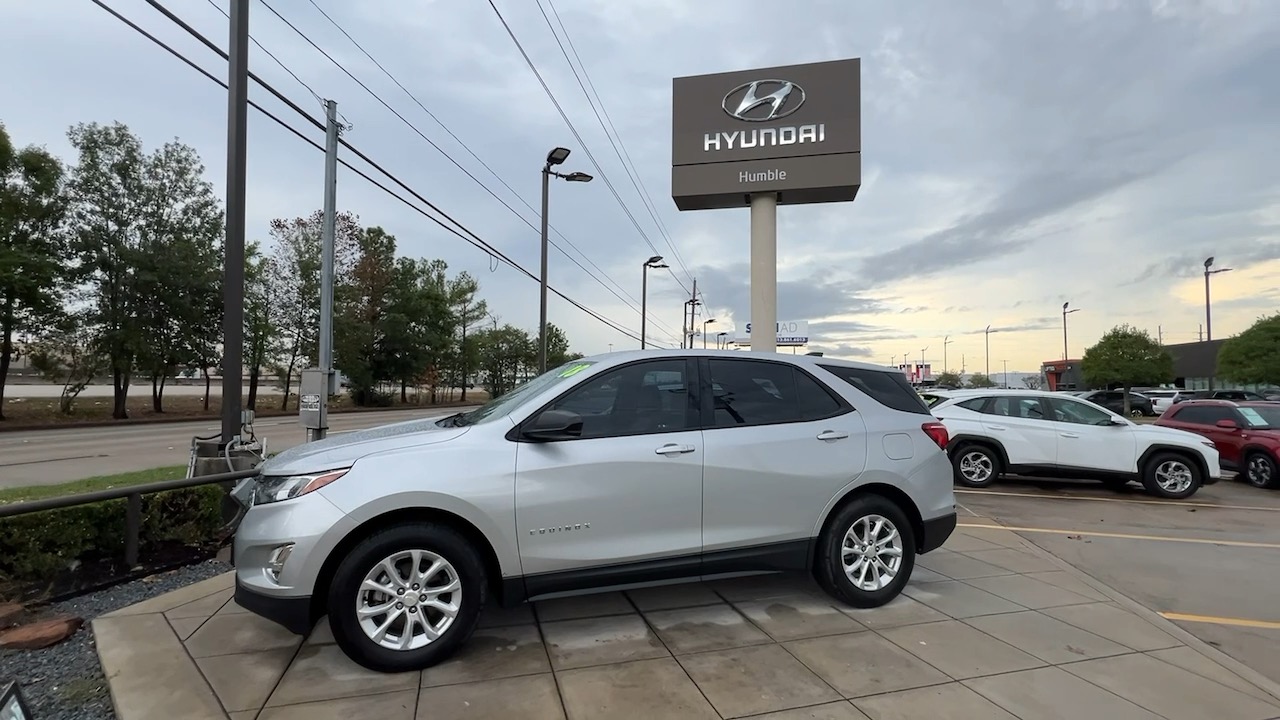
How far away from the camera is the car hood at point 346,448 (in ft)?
11.1

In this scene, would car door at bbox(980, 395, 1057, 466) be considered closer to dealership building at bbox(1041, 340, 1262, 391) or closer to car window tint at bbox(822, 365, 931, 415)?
car window tint at bbox(822, 365, 931, 415)

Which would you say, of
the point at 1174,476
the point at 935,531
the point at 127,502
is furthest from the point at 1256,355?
the point at 127,502

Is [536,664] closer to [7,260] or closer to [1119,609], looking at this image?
[1119,609]

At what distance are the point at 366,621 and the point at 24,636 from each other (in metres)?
2.17

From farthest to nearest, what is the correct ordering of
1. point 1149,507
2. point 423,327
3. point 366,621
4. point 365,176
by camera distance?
point 423,327 → point 365,176 → point 1149,507 → point 366,621

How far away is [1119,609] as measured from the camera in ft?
14.7

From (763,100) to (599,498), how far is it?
13339 millimetres

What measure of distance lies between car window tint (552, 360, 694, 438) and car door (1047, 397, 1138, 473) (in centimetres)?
833

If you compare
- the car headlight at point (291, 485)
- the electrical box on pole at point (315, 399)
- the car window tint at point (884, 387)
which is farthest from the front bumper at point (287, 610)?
the electrical box on pole at point (315, 399)

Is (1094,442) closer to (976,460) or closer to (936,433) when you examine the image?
(976,460)

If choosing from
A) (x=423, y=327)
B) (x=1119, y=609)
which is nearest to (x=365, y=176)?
(x=1119, y=609)

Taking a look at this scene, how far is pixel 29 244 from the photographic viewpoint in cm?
2286

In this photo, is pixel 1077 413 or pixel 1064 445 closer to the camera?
pixel 1064 445

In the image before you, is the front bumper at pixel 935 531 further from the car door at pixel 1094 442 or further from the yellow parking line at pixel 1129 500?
the car door at pixel 1094 442
